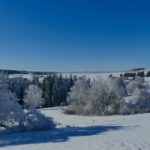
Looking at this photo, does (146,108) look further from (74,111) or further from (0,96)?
(0,96)

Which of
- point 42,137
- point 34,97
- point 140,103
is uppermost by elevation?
point 42,137

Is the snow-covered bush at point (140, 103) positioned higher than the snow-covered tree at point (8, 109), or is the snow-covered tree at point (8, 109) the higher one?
the snow-covered tree at point (8, 109)

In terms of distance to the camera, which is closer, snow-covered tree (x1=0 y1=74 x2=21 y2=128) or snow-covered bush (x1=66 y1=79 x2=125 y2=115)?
snow-covered tree (x1=0 y1=74 x2=21 y2=128)

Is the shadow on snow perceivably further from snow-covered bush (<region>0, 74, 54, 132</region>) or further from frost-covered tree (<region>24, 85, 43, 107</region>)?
frost-covered tree (<region>24, 85, 43, 107</region>)

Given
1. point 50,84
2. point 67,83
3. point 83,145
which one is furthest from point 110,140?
point 67,83

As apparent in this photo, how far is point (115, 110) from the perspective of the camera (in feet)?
175

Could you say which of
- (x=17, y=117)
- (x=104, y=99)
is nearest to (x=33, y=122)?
(x=17, y=117)

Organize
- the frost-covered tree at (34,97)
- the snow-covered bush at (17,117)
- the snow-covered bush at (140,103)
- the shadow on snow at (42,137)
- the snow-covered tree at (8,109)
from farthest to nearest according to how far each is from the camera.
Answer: the frost-covered tree at (34,97), the snow-covered bush at (140,103), the snow-covered tree at (8,109), the snow-covered bush at (17,117), the shadow on snow at (42,137)

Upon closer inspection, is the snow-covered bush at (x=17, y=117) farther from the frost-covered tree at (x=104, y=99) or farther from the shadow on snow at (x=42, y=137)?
the frost-covered tree at (x=104, y=99)

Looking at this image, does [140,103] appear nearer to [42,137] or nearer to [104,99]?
[104,99]

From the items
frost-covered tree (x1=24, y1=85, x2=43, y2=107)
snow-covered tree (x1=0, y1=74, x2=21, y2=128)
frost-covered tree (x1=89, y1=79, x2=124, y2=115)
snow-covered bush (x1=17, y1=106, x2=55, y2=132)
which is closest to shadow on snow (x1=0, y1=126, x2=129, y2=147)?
snow-covered bush (x1=17, y1=106, x2=55, y2=132)

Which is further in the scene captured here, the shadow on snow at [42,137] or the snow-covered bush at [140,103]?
the snow-covered bush at [140,103]

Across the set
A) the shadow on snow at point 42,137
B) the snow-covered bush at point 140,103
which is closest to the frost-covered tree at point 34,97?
the snow-covered bush at point 140,103

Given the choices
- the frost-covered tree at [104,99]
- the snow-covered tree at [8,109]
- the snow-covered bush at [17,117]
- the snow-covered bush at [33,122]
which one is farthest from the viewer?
the frost-covered tree at [104,99]
